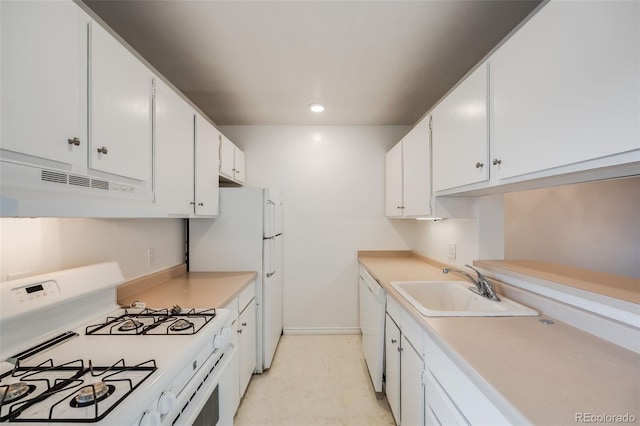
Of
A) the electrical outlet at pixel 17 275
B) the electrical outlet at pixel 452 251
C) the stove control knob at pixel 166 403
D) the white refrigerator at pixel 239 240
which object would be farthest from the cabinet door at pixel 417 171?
the electrical outlet at pixel 17 275

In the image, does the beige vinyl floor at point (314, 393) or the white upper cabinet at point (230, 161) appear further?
the white upper cabinet at point (230, 161)

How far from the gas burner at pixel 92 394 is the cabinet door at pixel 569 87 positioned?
156cm

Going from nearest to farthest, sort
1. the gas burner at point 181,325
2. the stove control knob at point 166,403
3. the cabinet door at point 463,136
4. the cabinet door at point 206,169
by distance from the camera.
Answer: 1. the stove control knob at point 166,403
2. the gas burner at point 181,325
3. the cabinet door at point 463,136
4. the cabinet door at point 206,169

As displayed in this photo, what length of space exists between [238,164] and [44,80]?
2.01m

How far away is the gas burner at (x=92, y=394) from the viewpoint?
0.69 meters

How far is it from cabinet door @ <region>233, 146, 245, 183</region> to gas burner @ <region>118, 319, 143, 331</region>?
5.64 ft

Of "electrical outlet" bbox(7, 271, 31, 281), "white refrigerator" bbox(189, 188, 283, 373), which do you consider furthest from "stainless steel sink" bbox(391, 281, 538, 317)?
"electrical outlet" bbox(7, 271, 31, 281)

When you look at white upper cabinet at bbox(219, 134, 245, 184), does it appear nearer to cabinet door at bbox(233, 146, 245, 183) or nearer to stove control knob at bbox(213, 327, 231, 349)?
cabinet door at bbox(233, 146, 245, 183)

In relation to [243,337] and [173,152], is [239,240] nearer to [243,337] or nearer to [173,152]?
[243,337]

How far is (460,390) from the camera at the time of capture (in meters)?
0.94

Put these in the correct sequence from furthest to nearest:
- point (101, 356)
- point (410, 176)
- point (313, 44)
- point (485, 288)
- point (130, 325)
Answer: point (410, 176), point (313, 44), point (485, 288), point (130, 325), point (101, 356)

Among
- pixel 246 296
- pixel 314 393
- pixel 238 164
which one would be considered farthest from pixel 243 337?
pixel 238 164

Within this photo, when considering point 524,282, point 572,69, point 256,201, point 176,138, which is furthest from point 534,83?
point 256,201

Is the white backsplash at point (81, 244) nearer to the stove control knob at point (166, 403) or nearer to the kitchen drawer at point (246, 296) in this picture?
the kitchen drawer at point (246, 296)
